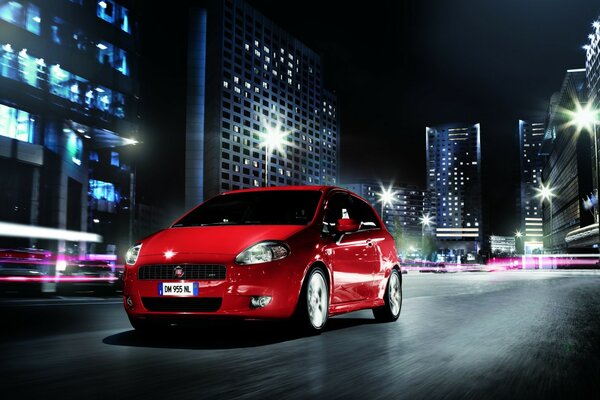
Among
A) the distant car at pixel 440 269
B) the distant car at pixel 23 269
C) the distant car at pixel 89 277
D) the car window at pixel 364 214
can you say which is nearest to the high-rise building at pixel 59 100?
the distant car at pixel 89 277

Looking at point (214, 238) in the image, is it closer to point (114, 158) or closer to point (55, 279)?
point (55, 279)

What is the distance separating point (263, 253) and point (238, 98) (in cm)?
15768

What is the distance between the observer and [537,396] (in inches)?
174

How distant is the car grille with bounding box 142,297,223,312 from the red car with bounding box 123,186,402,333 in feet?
0.03

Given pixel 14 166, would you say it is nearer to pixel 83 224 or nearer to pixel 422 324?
pixel 83 224

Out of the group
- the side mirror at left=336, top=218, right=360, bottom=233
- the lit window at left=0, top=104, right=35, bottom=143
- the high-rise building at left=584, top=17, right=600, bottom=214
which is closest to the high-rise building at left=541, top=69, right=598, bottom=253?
Answer: the high-rise building at left=584, top=17, right=600, bottom=214

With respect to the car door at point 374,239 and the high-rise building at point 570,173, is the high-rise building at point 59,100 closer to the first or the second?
the car door at point 374,239

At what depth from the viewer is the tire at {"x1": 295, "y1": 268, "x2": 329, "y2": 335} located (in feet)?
23.6

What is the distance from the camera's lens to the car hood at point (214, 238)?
6.99 m

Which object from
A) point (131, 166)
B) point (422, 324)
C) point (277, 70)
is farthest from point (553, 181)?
point (422, 324)

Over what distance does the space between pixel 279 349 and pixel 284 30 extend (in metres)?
188

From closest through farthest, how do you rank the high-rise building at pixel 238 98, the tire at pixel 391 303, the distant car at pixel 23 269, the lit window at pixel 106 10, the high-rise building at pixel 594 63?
the tire at pixel 391 303 < the distant car at pixel 23 269 < the lit window at pixel 106 10 < the high-rise building at pixel 594 63 < the high-rise building at pixel 238 98

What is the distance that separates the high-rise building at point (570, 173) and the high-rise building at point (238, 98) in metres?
56.9

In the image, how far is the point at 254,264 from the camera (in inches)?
271
